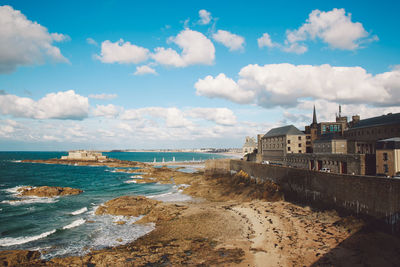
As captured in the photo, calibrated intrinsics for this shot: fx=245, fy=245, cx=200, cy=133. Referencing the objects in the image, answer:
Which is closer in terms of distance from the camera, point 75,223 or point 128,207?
point 75,223

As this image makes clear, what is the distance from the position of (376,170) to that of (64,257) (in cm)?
3187

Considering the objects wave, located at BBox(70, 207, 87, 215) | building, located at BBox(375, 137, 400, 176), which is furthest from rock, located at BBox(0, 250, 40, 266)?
building, located at BBox(375, 137, 400, 176)

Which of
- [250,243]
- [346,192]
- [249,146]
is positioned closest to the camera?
[250,243]

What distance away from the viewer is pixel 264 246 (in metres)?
18.1

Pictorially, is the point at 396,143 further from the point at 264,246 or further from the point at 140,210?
the point at 140,210

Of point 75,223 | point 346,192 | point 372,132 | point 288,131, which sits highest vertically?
point 288,131

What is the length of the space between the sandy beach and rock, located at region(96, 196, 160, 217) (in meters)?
3.34

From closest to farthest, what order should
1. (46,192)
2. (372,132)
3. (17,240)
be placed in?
(17,240), (46,192), (372,132)

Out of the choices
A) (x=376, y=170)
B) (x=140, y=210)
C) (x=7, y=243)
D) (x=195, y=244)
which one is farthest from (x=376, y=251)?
(x=7, y=243)

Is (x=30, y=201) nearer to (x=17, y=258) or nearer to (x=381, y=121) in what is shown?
(x=17, y=258)

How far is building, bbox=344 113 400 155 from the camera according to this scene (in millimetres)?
38531

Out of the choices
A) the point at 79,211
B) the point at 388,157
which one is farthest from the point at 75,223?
the point at 388,157

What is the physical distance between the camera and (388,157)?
86.8 feet

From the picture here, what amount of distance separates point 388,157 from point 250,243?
19.0 meters
